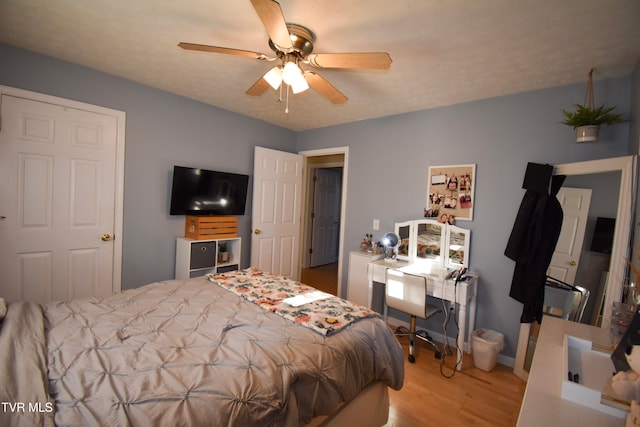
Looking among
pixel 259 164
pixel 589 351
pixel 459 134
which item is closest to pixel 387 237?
pixel 459 134

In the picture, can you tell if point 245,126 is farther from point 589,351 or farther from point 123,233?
point 589,351

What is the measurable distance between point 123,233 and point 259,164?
5.62 ft

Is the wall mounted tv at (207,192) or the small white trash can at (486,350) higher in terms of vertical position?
the wall mounted tv at (207,192)

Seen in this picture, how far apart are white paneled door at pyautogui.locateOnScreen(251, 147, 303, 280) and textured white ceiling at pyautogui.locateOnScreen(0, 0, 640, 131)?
1.35 meters

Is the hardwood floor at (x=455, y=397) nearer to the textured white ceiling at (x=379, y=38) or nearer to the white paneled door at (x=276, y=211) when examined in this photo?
the white paneled door at (x=276, y=211)

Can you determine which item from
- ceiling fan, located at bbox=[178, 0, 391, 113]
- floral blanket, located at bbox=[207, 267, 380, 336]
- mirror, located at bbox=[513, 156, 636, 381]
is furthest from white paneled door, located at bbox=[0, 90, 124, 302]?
mirror, located at bbox=[513, 156, 636, 381]

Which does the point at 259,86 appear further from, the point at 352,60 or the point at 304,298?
the point at 304,298

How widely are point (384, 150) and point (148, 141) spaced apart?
8.61 ft

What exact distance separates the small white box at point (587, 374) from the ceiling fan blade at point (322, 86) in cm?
195

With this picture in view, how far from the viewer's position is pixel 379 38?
72.3 inches

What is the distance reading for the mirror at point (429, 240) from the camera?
3.02 metres

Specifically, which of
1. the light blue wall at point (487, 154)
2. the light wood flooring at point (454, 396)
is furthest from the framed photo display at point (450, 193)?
the light wood flooring at point (454, 396)

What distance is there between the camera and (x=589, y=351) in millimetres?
1272

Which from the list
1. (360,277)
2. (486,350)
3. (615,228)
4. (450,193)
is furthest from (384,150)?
(486,350)
